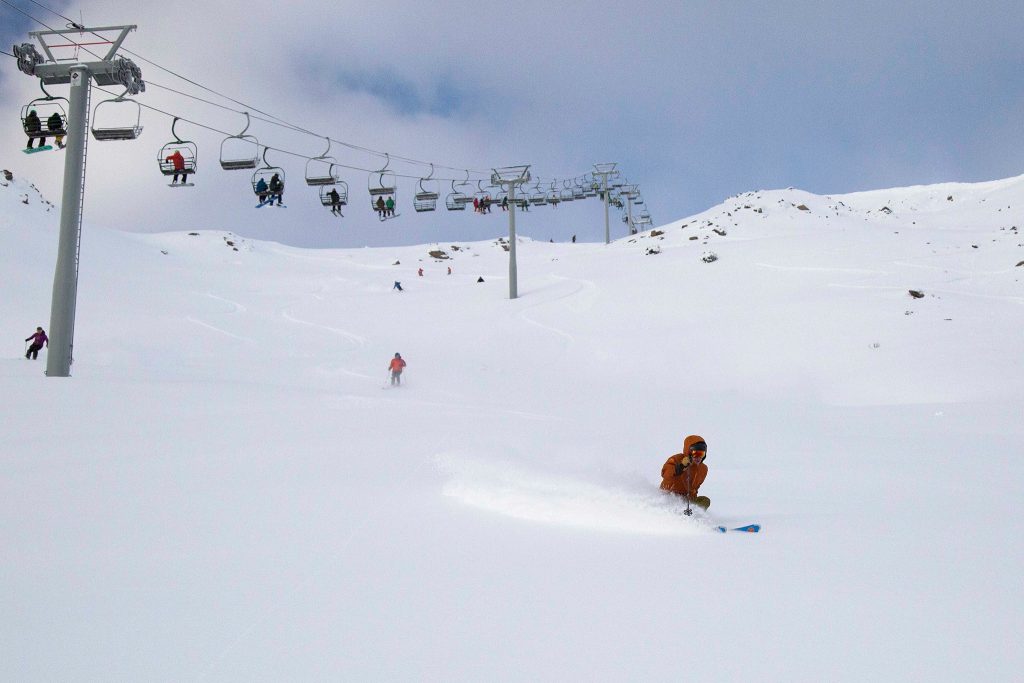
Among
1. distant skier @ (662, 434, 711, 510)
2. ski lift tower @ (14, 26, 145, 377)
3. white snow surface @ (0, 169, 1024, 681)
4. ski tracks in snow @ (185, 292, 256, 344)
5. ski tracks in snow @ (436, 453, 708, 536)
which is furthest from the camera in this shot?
ski tracks in snow @ (185, 292, 256, 344)

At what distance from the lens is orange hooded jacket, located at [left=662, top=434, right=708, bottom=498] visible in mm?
5883

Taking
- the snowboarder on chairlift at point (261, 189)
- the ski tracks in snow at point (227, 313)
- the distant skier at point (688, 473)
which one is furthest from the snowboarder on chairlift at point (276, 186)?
the distant skier at point (688, 473)

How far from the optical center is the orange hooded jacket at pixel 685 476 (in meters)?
5.88

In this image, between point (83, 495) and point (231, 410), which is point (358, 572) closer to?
point (83, 495)

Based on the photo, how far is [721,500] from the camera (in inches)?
283

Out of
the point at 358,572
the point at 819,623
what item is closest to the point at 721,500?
the point at 819,623

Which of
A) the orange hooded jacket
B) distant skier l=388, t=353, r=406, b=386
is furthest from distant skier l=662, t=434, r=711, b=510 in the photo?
distant skier l=388, t=353, r=406, b=386

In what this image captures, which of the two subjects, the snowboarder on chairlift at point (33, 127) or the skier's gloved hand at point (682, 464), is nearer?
the skier's gloved hand at point (682, 464)

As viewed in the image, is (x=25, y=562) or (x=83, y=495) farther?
(x=83, y=495)

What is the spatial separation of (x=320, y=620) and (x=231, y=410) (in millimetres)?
8378

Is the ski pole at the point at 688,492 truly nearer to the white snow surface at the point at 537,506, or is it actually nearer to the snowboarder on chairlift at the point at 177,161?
the white snow surface at the point at 537,506

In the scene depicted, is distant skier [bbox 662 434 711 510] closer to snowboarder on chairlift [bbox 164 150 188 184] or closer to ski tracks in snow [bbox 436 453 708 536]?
ski tracks in snow [bbox 436 453 708 536]

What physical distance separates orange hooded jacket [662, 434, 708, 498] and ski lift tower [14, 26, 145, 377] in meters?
13.2

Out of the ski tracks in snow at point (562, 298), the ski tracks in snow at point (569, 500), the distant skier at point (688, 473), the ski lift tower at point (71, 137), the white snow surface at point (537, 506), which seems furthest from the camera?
the ski tracks in snow at point (562, 298)
